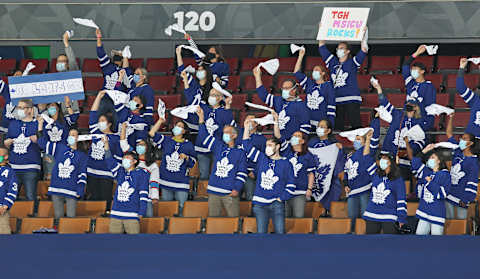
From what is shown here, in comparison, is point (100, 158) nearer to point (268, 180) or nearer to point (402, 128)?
point (268, 180)

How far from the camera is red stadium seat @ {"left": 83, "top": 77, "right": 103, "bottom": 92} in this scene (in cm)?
1628

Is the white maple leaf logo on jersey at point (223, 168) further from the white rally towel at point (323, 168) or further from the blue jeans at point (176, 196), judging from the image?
the white rally towel at point (323, 168)

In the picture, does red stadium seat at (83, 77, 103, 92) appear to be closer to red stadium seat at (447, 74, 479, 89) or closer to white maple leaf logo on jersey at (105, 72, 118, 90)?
white maple leaf logo on jersey at (105, 72, 118, 90)

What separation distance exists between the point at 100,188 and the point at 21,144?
1.27 meters

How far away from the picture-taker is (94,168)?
1292cm

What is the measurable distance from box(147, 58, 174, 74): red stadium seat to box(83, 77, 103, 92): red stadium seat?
0.95 meters

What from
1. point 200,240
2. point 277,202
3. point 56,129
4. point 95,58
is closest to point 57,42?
point 95,58

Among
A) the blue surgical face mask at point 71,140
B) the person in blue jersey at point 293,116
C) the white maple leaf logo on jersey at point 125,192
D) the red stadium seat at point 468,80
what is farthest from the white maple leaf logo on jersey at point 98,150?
the red stadium seat at point 468,80

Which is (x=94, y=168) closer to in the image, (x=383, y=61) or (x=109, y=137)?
(x=109, y=137)

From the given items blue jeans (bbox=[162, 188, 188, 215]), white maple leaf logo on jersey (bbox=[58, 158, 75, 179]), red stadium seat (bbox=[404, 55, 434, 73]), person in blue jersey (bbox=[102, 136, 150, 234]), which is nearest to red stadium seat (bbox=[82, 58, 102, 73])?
white maple leaf logo on jersey (bbox=[58, 158, 75, 179])

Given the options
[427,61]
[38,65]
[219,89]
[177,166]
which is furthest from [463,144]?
[38,65]

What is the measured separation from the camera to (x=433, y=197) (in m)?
11.3

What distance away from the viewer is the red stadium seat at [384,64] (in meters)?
16.1

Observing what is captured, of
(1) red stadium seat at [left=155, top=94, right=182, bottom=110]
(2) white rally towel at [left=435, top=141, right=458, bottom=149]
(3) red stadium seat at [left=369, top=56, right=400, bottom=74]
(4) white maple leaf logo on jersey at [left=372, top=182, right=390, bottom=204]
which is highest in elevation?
(3) red stadium seat at [left=369, top=56, right=400, bottom=74]
